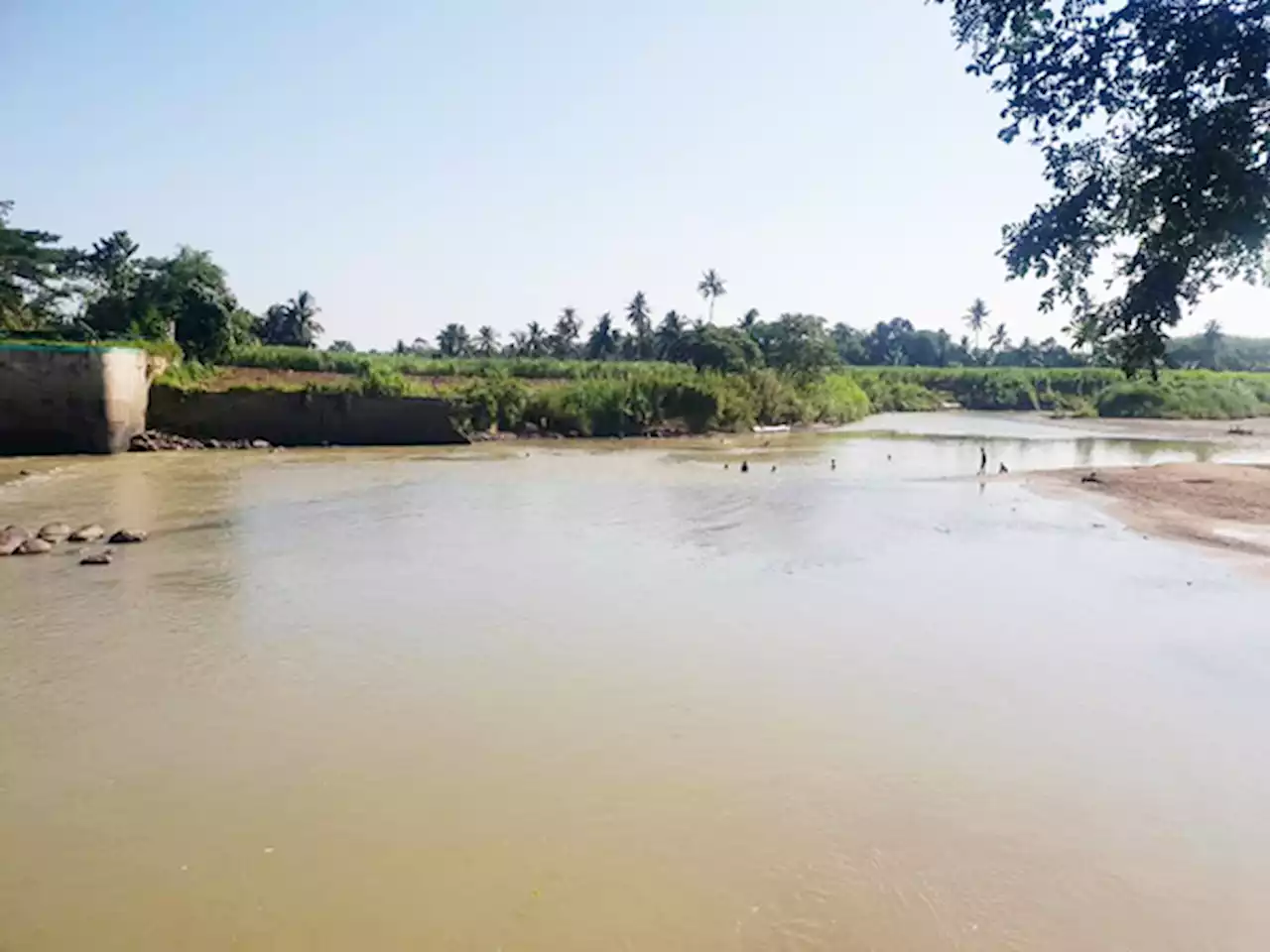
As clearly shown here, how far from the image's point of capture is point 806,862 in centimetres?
570

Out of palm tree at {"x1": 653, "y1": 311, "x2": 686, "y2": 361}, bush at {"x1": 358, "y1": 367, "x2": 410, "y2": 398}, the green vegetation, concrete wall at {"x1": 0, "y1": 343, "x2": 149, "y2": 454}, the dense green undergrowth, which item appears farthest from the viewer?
palm tree at {"x1": 653, "y1": 311, "x2": 686, "y2": 361}

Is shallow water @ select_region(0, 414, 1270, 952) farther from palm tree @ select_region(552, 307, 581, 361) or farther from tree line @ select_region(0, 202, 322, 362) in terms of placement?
palm tree @ select_region(552, 307, 581, 361)

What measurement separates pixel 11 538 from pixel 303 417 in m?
22.7

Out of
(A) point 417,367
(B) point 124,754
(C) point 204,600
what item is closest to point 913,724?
(B) point 124,754

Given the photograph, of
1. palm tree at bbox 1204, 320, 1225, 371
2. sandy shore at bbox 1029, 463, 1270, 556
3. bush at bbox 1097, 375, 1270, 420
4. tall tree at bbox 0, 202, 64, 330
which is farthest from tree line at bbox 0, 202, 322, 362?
palm tree at bbox 1204, 320, 1225, 371

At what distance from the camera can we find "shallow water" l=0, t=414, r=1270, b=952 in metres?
5.19

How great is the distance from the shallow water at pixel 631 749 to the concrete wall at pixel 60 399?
1786 centimetres

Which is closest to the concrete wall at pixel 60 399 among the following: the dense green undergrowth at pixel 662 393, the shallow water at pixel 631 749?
the dense green undergrowth at pixel 662 393

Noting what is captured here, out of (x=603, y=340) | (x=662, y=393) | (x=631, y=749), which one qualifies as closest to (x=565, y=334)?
(x=603, y=340)

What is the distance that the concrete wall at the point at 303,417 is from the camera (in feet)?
116

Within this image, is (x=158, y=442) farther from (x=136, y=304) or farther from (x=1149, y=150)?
(x=1149, y=150)

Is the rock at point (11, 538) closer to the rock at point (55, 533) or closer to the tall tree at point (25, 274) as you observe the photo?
the rock at point (55, 533)

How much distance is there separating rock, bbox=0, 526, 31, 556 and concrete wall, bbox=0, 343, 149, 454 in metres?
16.1

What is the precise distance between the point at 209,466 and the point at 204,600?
63.3 ft
